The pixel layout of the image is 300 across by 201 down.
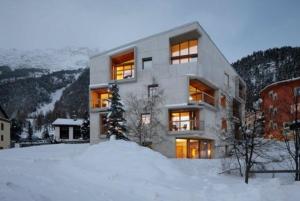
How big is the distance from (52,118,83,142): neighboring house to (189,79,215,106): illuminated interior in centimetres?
4526

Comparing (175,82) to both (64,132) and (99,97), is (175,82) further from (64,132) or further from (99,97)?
(64,132)

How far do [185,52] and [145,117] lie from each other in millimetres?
8033

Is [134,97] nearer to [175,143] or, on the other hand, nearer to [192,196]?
[175,143]

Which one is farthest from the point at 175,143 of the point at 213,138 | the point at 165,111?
the point at 213,138

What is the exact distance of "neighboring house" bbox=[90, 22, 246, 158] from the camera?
31438 millimetres

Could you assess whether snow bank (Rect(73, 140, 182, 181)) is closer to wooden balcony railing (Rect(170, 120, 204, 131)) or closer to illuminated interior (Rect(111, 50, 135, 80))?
wooden balcony railing (Rect(170, 120, 204, 131))

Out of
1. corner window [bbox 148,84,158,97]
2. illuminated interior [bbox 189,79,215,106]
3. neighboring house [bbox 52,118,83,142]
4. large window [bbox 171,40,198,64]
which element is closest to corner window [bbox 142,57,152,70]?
corner window [bbox 148,84,158,97]

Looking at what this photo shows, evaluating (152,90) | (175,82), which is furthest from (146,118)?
(175,82)

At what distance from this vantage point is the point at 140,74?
110ft

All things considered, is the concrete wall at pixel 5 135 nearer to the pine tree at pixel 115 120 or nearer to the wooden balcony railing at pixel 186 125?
the pine tree at pixel 115 120

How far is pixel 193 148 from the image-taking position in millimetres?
33500

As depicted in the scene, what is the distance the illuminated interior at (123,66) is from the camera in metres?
35.2

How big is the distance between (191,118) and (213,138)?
12.7 feet

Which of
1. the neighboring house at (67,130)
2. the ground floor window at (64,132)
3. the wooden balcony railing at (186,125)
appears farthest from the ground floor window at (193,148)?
the ground floor window at (64,132)
